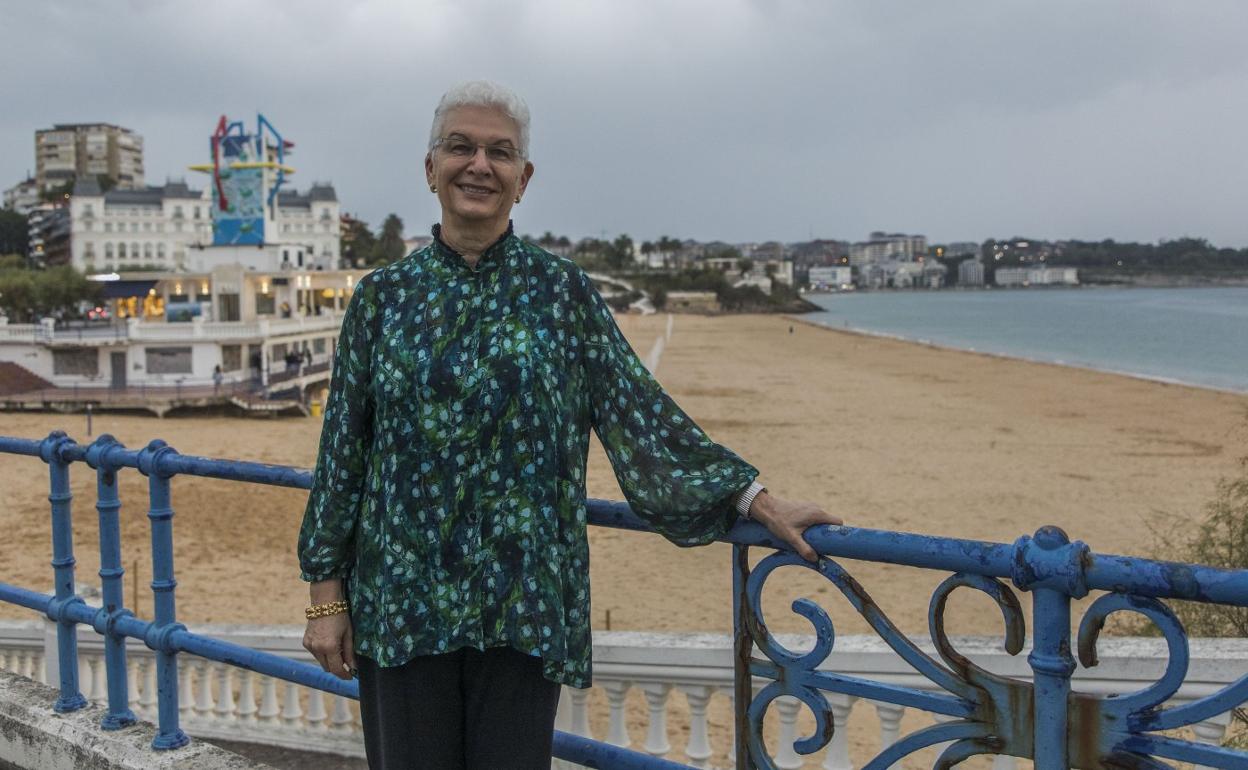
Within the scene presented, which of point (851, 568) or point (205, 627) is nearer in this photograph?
point (205, 627)

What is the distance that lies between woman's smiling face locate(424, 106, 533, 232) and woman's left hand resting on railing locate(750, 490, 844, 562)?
2.63 feet

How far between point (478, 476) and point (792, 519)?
24.0 inches

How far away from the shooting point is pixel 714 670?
13.1ft

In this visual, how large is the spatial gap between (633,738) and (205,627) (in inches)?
122

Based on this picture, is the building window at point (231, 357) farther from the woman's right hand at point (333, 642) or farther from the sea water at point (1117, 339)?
the sea water at point (1117, 339)

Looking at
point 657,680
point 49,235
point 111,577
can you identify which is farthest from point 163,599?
point 49,235

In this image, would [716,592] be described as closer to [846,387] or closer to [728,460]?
[728,460]

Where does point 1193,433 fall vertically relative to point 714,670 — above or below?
below

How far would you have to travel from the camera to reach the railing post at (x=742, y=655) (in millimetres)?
2078

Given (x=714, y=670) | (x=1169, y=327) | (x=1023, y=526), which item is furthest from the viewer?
(x=1169, y=327)

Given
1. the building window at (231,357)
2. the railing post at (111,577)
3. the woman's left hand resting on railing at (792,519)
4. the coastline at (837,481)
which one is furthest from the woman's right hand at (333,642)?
the building window at (231,357)

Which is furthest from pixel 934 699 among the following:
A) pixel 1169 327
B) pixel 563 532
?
pixel 1169 327

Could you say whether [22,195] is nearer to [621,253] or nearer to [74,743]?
[621,253]

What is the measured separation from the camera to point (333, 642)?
2.12 metres
